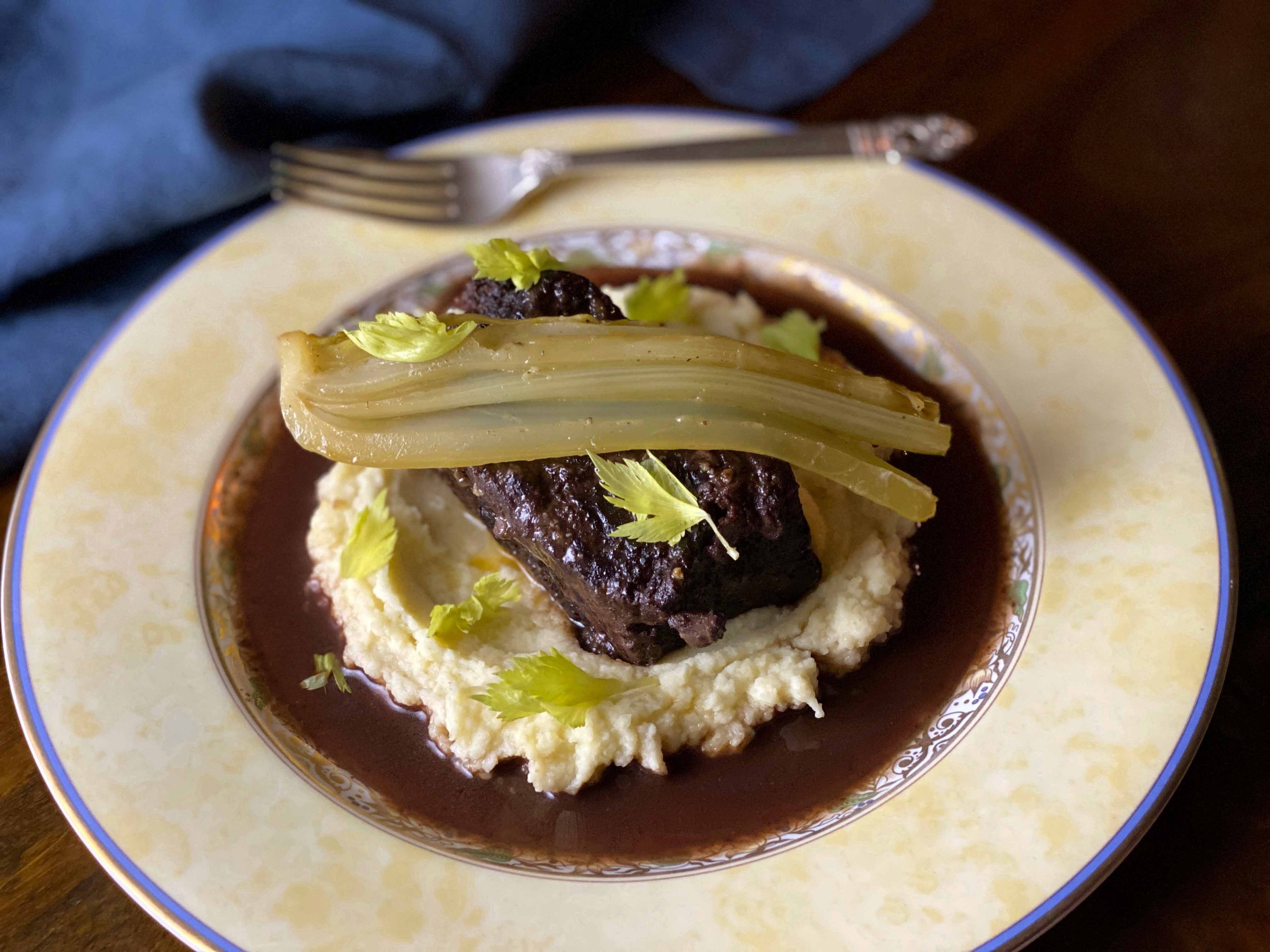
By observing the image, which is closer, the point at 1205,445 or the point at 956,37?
the point at 1205,445

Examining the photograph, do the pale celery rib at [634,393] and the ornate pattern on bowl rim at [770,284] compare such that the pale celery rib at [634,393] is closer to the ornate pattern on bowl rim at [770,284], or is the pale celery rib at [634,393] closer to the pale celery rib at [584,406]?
the pale celery rib at [584,406]

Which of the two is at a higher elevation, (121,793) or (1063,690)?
(1063,690)

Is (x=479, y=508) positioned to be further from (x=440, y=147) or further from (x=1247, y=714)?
(x=1247, y=714)

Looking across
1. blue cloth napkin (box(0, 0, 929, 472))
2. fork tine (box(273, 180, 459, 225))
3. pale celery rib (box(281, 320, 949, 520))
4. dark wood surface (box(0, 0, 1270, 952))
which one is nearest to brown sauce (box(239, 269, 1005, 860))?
pale celery rib (box(281, 320, 949, 520))

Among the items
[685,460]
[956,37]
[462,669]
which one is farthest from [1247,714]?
[956,37]

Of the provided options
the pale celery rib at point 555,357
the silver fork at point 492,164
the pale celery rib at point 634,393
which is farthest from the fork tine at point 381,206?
the pale celery rib at point 634,393
